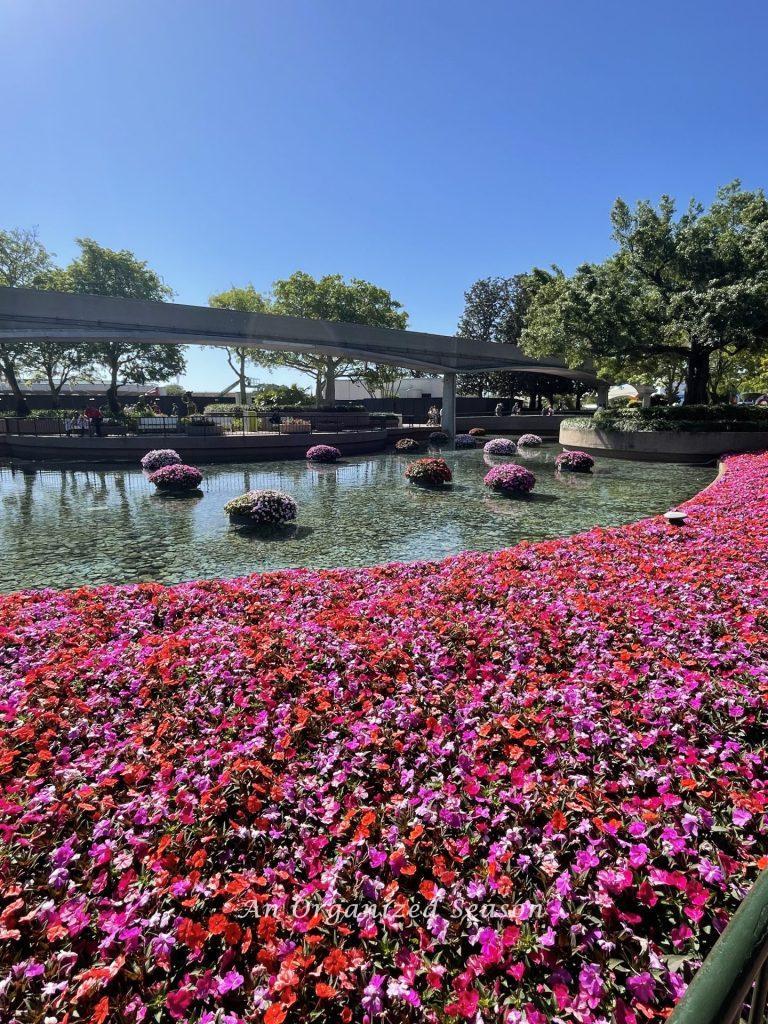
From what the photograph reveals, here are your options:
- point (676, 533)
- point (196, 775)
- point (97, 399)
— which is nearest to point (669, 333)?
point (676, 533)

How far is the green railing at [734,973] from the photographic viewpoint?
0.92 m

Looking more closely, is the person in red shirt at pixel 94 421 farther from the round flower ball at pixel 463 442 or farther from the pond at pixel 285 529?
the round flower ball at pixel 463 442

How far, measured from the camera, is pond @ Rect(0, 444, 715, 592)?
9562 mm

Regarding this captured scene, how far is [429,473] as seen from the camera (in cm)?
1831

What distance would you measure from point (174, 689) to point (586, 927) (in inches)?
126

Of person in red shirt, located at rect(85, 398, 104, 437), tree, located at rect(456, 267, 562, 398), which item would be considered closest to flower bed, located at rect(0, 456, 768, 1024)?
person in red shirt, located at rect(85, 398, 104, 437)

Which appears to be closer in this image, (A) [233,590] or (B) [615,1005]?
(B) [615,1005]

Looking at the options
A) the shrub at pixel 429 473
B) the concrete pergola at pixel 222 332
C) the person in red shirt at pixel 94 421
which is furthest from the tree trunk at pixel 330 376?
the shrub at pixel 429 473

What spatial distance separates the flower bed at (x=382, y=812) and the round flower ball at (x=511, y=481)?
11.2 m

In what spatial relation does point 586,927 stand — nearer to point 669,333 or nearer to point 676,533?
point 676,533

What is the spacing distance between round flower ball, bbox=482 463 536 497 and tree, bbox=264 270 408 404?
34.1 meters

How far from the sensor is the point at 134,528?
12.1 meters

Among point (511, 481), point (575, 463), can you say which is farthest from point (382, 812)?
point (575, 463)

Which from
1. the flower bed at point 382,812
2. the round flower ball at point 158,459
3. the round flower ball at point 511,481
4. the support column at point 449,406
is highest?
the support column at point 449,406
